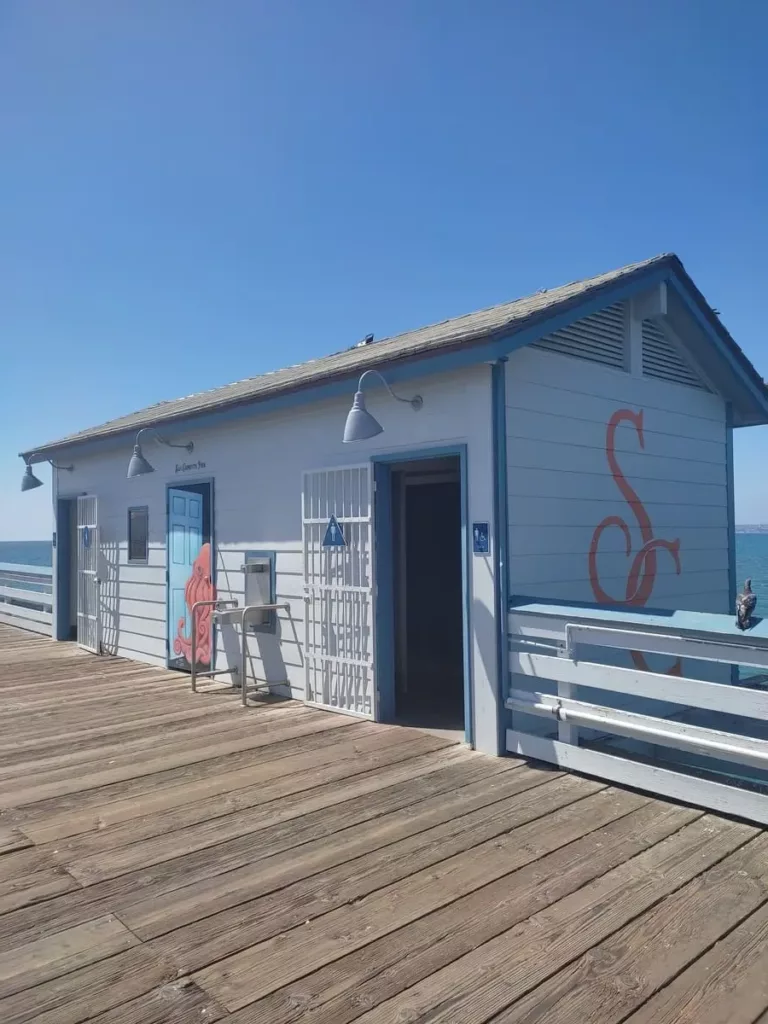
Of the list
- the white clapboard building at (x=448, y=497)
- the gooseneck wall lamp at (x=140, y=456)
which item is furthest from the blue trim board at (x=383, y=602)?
the gooseneck wall lamp at (x=140, y=456)

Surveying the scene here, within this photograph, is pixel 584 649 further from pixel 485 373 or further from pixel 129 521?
pixel 129 521

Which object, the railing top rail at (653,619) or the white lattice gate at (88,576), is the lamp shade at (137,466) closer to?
the white lattice gate at (88,576)

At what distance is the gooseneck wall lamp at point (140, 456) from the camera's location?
8.14m

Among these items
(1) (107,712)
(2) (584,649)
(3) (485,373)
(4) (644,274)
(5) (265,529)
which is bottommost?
(1) (107,712)

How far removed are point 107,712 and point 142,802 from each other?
8.48ft

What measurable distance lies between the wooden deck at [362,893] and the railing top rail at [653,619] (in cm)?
95

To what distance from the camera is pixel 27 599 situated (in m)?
13.3

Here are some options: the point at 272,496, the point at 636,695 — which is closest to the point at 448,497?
the point at 272,496

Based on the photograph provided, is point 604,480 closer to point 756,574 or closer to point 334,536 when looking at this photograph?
point 334,536

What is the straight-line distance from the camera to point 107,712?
684cm

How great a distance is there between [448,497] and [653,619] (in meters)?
5.06

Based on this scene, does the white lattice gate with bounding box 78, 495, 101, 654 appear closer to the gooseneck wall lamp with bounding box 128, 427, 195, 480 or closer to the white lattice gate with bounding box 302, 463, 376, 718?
the gooseneck wall lamp with bounding box 128, 427, 195, 480

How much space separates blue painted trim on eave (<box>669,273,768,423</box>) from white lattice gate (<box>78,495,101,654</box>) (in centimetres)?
735

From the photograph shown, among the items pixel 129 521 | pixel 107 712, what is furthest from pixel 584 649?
pixel 129 521
